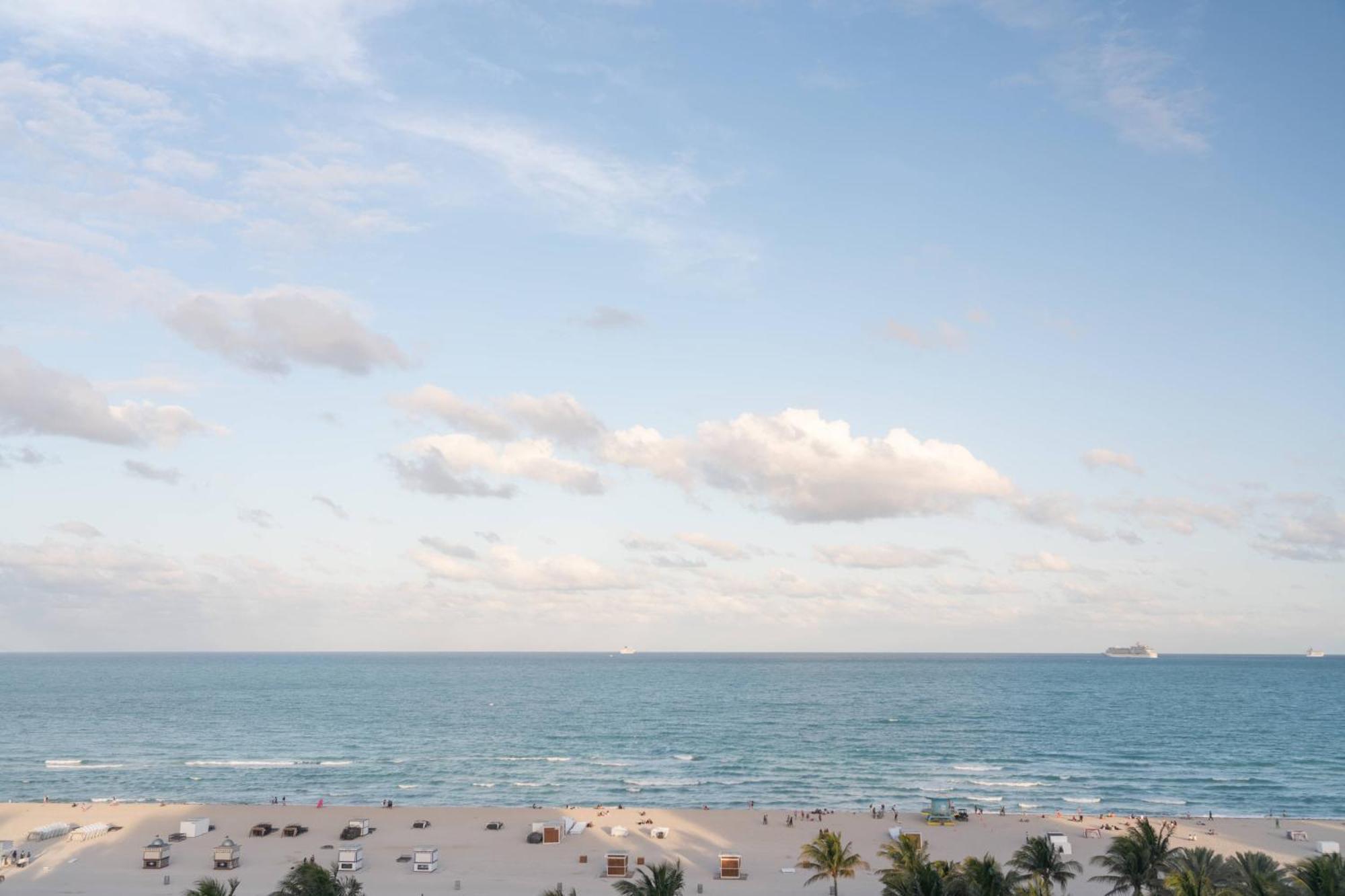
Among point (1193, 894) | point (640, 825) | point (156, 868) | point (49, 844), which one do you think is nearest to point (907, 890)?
point (1193, 894)

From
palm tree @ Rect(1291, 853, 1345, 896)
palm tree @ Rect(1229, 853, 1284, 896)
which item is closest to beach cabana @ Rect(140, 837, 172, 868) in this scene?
palm tree @ Rect(1229, 853, 1284, 896)

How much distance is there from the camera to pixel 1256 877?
1390 inches

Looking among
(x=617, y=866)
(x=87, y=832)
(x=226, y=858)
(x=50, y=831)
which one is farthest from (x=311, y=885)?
(x=50, y=831)

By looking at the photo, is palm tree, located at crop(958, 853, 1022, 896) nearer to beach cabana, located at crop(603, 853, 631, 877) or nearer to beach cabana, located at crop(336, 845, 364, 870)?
beach cabana, located at crop(603, 853, 631, 877)

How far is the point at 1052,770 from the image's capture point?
340 feet

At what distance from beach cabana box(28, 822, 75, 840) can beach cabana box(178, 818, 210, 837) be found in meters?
6.72

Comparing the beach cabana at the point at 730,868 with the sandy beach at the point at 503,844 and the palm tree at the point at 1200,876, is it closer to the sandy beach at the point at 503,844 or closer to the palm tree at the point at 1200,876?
the sandy beach at the point at 503,844

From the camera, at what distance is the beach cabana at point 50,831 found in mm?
62125

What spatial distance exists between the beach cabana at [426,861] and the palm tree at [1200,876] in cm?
3719

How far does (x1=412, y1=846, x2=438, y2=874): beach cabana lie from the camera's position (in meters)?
56.1

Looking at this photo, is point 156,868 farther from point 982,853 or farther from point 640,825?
point 982,853

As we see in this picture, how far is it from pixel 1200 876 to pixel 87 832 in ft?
204

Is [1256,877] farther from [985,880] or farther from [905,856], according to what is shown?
[905,856]

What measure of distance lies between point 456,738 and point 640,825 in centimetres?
6883
